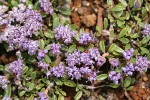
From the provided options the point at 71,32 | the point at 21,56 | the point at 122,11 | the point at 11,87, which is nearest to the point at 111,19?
the point at 122,11

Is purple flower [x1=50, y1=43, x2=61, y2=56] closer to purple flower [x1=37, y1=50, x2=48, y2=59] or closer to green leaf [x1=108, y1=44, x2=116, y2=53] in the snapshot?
purple flower [x1=37, y1=50, x2=48, y2=59]

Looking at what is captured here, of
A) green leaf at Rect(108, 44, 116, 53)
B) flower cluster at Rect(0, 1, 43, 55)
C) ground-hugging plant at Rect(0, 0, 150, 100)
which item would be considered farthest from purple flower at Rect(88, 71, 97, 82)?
flower cluster at Rect(0, 1, 43, 55)

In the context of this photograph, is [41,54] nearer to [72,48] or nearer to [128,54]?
[72,48]

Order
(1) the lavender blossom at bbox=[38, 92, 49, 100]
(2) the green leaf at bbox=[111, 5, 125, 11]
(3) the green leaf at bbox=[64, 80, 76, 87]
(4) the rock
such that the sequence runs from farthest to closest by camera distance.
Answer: (4) the rock < (2) the green leaf at bbox=[111, 5, 125, 11] < (3) the green leaf at bbox=[64, 80, 76, 87] < (1) the lavender blossom at bbox=[38, 92, 49, 100]

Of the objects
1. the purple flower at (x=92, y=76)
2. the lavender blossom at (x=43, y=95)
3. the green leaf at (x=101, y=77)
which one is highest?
the purple flower at (x=92, y=76)

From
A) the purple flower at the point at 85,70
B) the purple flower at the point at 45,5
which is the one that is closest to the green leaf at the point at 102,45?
the purple flower at the point at 85,70

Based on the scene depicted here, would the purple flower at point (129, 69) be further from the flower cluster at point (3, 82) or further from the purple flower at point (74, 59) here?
the flower cluster at point (3, 82)

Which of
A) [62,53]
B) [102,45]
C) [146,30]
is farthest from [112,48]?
[62,53]
